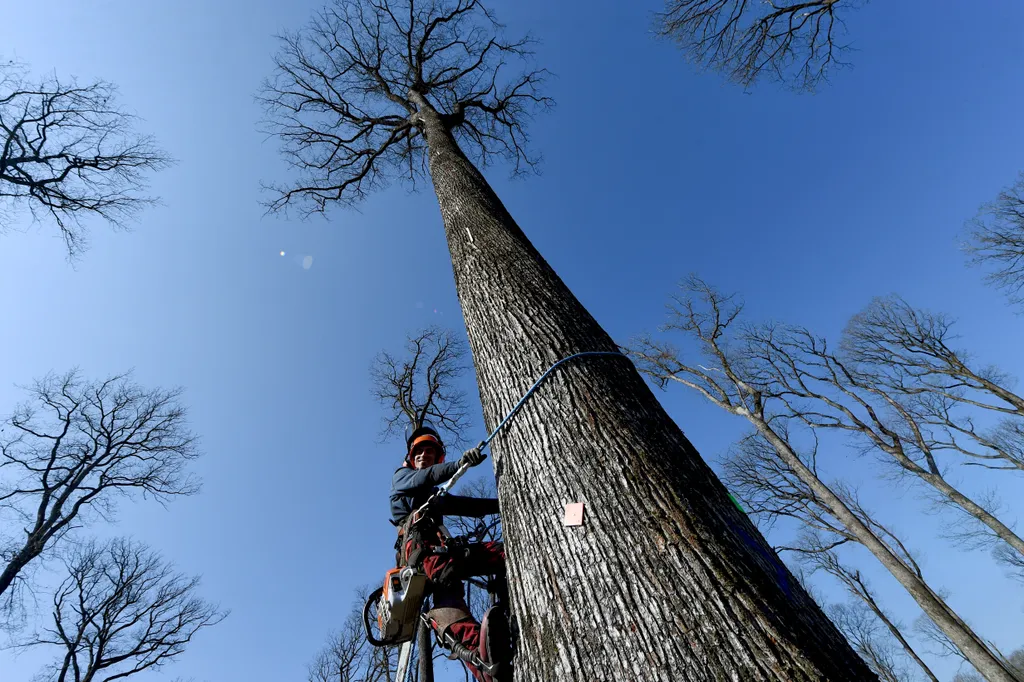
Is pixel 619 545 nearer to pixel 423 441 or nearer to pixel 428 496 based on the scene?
pixel 428 496

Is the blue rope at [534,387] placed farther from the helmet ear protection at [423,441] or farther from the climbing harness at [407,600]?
the helmet ear protection at [423,441]

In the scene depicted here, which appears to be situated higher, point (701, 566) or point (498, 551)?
point (498, 551)

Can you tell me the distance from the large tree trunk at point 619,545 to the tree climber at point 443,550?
0.75m

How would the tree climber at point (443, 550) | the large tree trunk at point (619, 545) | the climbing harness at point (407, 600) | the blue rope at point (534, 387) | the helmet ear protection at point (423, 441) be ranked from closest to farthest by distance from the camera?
the large tree trunk at point (619, 545)
the blue rope at point (534, 387)
the climbing harness at point (407, 600)
the tree climber at point (443, 550)
the helmet ear protection at point (423, 441)

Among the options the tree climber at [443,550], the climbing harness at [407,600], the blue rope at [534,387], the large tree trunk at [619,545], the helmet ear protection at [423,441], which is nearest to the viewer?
the large tree trunk at [619,545]

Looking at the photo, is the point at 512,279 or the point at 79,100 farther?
the point at 79,100

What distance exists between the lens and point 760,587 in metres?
1.14

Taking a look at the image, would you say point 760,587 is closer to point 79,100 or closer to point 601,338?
point 601,338

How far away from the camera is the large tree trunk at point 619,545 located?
1.04 meters

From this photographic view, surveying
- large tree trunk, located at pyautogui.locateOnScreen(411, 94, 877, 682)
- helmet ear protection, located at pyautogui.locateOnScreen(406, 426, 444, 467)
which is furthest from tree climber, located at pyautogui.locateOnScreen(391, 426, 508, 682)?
large tree trunk, located at pyautogui.locateOnScreen(411, 94, 877, 682)

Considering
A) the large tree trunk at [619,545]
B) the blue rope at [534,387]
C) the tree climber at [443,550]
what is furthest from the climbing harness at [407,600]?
the large tree trunk at [619,545]

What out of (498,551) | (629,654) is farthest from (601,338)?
(498,551)

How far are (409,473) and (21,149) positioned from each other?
9835 mm

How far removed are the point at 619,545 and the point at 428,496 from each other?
1.91 metres
